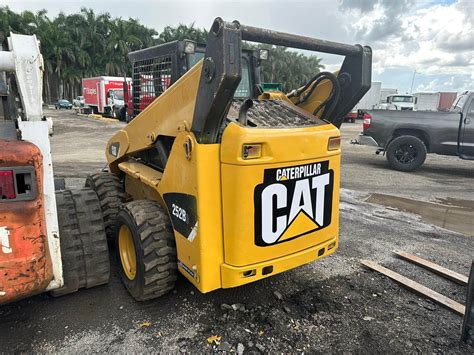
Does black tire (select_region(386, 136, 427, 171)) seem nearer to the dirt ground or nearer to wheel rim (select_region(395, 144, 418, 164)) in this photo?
wheel rim (select_region(395, 144, 418, 164))

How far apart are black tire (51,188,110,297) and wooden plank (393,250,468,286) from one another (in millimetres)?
3108

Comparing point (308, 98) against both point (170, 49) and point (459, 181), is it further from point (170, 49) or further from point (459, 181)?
point (459, 181)

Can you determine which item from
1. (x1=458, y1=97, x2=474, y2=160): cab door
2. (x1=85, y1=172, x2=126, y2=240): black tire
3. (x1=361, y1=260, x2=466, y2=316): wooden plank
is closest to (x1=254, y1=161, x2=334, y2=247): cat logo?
(x1=361, y1=260, x2=466, y2=316): wooden plank

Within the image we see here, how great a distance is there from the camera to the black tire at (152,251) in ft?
9.09

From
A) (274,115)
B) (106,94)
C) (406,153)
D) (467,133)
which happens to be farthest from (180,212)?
(106,94)

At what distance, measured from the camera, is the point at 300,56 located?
5612cm

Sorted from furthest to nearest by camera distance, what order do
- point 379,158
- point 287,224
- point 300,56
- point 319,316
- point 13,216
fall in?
point 300,56, point 379,158, point 319,316, point 287,224, point 13,216

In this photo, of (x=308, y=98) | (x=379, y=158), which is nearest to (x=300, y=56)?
(x=379, y=158)

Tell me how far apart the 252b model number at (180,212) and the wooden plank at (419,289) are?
2.17 m

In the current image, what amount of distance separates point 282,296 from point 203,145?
1.60 metres

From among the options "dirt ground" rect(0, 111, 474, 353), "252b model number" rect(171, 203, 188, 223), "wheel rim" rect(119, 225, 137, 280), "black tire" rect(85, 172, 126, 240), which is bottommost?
"dirt ground" rect(0, 111, 474, 353)

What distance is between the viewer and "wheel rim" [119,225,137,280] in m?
3.14

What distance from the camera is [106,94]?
27.5m

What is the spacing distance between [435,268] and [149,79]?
11.7 feet
